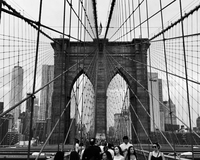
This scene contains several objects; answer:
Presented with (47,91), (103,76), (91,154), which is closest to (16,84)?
(91,154)

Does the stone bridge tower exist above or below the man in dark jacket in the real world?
above

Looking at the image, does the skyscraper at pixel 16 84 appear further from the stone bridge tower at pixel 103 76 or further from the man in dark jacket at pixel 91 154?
the stone bridge tower at pixel 103 76

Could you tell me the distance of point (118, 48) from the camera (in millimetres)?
19219

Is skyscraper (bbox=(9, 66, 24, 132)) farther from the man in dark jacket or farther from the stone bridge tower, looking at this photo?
the stone bridge tower

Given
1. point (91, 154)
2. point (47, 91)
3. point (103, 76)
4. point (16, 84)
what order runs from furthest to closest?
point (103, 76)
point (47, 91)
point (16, 84)
point (91, 154)

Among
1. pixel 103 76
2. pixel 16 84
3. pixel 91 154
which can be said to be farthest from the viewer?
pixel 103 76

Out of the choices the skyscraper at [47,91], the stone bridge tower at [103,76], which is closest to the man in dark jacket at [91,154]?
the skyscraper at [47,91]

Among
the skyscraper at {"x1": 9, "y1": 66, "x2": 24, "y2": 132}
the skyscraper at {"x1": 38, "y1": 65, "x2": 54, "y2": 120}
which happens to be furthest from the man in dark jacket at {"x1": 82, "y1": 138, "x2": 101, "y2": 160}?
the skyscraper at {"x1": 38, "y1": 65, "x2": 54, "y2": 120}

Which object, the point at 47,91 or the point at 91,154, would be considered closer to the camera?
the point at 91,154

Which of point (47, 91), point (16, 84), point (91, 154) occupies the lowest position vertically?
point (91, 154)

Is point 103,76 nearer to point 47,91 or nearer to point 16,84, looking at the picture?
point 47,91

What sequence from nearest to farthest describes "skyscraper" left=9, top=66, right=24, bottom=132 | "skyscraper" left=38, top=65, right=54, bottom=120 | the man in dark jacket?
the man in dark jacket
"skyscraper" left=9, top=66, right=24, bottom=132
"skyscraper" left=38, top=65, right=54, bottom=120

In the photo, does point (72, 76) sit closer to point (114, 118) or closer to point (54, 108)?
point (54, 108)

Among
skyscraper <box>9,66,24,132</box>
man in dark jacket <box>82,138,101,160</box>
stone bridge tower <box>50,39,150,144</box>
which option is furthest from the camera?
stone bridge tower <box>50,39,150,144</box>
